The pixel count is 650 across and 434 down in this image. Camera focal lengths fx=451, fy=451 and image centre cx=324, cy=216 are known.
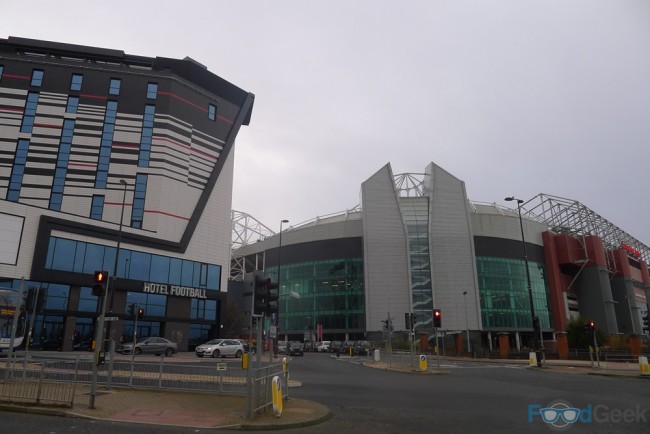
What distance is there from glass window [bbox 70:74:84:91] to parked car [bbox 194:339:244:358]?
37.6 m

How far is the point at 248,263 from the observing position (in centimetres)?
10919

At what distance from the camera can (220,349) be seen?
36.5m

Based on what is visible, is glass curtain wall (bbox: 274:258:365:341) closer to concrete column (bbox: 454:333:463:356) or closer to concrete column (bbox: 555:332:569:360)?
concrete column (bbox: 454:333:463:356)

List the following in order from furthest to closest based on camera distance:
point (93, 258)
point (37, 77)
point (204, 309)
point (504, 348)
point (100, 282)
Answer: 1. point (37, 77)
2. point (204, 309)
3. point (504, 348)
4. point (93, 258)
5. point (100, 282)

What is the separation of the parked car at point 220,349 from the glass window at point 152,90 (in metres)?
34.0

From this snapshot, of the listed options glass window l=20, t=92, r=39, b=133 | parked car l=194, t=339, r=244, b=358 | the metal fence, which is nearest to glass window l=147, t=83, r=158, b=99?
glass window l=20, t=92, r=39, b=133

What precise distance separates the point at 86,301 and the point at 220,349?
50.9 feet

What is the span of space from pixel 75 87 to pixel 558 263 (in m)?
84.1

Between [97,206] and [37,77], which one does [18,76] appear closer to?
[37,77]

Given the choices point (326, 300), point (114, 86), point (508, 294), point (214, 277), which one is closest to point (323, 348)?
point (214, 277)

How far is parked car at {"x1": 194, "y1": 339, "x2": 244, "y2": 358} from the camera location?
36.2m

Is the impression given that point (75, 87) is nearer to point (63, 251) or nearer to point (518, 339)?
point (63, 251)

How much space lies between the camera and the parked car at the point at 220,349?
36.2 m

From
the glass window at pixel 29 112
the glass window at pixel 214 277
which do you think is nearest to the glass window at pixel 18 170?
the glass window at pixel 29 112
